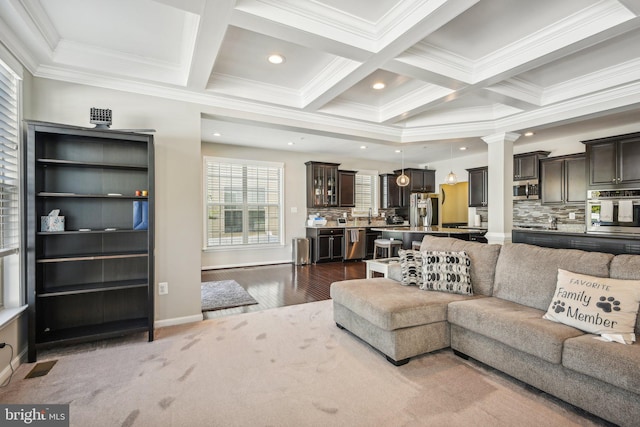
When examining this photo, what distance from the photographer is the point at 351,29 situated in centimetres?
237

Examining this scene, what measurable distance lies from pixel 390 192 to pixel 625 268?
252 inches

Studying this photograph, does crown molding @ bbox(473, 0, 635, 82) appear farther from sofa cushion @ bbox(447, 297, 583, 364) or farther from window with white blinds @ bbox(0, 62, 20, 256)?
window with white blinds @ bbox(0, 62, 20, 256)

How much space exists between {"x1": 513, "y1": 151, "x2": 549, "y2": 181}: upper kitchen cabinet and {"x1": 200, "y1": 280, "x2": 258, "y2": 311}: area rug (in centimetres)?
550

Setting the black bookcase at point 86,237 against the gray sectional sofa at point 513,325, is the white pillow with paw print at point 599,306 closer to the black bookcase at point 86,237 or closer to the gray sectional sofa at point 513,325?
the gray sectional sofa at point 513,325

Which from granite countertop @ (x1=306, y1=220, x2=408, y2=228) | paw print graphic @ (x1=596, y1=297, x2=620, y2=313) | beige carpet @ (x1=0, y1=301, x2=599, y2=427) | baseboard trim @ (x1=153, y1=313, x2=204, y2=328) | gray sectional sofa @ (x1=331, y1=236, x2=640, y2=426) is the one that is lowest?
beige carpet @ (x1=0, y1=301, x2=599, y2=427)

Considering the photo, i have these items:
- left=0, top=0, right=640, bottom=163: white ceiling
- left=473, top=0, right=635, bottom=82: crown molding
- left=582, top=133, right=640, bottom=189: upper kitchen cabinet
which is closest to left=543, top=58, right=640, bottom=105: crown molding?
left=0, top=0, right=640, bottom=163: white ceiling

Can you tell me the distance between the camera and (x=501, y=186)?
15.1 feet

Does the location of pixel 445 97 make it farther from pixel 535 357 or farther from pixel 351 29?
pixel 535 357

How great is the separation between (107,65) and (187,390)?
290cm

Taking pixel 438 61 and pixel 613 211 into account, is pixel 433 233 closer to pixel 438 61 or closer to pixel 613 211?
pixel 613 211

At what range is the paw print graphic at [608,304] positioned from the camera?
6.22 ft

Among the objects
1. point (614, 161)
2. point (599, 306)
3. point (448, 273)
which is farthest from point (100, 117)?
point (614, 161)

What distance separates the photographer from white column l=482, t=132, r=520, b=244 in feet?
15.2

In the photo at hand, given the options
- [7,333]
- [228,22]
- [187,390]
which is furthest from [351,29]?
[7,333]
